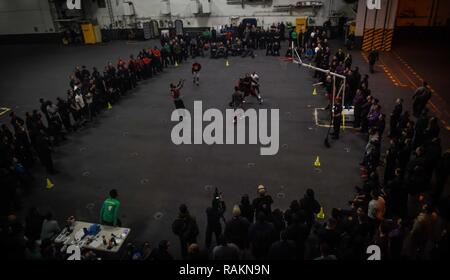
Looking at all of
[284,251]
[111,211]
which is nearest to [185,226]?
[111,211]

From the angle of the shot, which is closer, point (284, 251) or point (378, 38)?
point (284, 251)

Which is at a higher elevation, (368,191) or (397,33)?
(397,33)

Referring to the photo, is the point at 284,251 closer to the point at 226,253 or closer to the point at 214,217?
the point at 226,253

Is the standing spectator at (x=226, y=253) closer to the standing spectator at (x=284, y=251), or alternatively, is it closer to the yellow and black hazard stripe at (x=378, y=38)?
the standing spectator at (x=284, y=251)

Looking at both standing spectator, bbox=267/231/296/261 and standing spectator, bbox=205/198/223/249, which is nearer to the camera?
standing spectator, bbox=267/231/296/261

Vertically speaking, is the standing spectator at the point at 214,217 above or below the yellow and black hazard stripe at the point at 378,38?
below

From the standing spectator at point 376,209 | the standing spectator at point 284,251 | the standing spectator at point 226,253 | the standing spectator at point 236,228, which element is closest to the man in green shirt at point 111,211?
the standing spectator at point 236,228

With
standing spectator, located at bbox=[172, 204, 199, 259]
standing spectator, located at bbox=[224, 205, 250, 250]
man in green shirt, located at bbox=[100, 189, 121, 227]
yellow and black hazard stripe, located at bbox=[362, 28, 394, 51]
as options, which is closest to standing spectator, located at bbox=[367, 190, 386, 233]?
standing spectator, located at bbox=[224, 205, 250, 250]

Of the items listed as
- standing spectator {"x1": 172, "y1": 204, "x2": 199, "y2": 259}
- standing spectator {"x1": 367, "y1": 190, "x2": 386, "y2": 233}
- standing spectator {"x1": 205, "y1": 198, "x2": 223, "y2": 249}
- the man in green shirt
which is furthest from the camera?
the man in green shirt

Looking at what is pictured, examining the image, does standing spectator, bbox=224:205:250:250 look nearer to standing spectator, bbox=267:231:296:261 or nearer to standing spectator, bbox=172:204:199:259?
standing spectator, bbox=172:204:199:259

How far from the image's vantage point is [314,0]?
2777 cm
